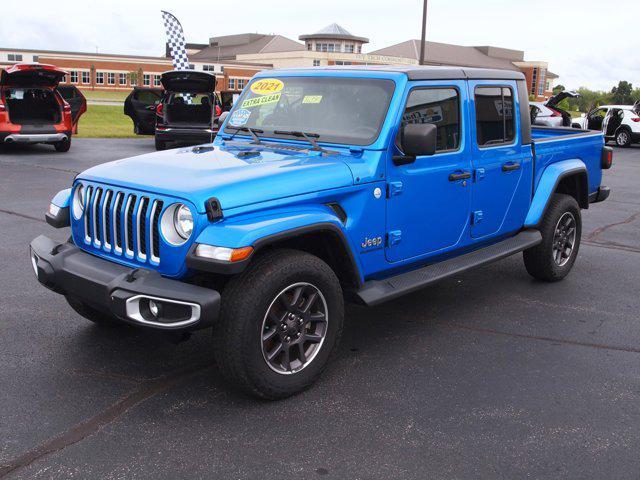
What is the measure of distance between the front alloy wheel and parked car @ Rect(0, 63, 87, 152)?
12.9m

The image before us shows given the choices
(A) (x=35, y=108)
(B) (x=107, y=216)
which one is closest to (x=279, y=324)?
(B) (x=107, y=216)

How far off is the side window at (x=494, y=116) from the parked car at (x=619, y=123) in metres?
20.3

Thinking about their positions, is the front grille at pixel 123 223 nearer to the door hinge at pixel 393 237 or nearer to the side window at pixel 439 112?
the door hinge at pixel 393 237

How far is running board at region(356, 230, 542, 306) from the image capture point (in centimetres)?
420

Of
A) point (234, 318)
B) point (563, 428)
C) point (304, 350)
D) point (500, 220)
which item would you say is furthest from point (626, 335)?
point (234, 318)

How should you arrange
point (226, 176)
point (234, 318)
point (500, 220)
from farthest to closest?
point (500, 220), point (226, 176), point (234, 318)

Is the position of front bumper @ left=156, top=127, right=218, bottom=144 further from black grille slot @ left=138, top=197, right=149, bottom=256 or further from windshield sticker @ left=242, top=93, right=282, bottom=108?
black grille slot @ left=138, top=197, right=149, bottom=256

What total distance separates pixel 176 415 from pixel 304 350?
81cm

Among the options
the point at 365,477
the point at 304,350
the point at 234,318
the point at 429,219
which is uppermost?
the point at 429,219

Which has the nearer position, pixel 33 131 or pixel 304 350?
pixel 304 350

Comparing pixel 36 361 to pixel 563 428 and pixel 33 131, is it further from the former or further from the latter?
pixel 33 131

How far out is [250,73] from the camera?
8450cm

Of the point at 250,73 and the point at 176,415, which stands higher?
the point at 250,73

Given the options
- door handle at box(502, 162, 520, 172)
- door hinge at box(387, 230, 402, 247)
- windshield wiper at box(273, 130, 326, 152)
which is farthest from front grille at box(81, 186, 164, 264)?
door handle at box(502, 162, 520, 172)
